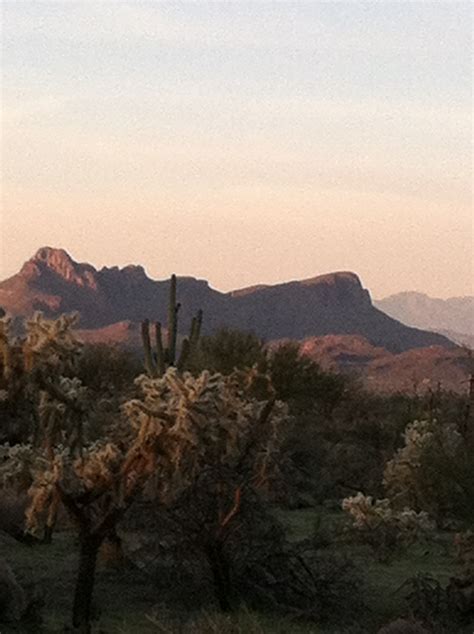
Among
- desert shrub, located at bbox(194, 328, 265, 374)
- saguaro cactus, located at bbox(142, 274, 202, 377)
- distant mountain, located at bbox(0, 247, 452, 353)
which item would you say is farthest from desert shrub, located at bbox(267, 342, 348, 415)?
distant mountain, located at bbox(0, 247, 452, 353)

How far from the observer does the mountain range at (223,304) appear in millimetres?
151375

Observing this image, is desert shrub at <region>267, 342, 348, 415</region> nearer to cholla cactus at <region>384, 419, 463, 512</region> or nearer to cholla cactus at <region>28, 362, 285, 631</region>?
cholla cactus at <region>384, 419, 463, 512</region>

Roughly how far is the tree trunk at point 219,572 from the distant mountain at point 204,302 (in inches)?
5307

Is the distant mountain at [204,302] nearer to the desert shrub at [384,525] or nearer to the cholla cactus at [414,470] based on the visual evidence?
the cholla cactus at [414,470]

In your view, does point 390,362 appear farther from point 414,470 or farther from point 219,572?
point 219,572

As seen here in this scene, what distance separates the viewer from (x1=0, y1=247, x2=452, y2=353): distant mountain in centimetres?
15612

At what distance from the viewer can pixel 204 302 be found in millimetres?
160750

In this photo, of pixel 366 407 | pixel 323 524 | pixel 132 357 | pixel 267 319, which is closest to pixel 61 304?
pixel 267 319

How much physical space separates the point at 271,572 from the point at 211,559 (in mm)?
785

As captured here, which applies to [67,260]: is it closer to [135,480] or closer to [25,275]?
[25,275]

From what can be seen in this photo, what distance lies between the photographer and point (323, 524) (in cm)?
1919

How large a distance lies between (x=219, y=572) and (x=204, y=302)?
149207 millimetres

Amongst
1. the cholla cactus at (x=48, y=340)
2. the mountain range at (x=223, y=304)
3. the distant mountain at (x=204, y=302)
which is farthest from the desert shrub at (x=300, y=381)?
the distant mountain at (x=204, y=302)

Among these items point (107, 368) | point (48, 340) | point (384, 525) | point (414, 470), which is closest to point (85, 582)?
point (48, 340)
